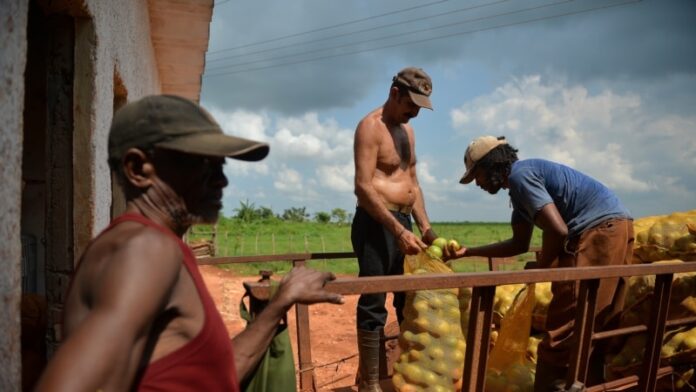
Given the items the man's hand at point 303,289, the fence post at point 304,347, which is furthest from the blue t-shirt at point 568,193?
the man's hand at point 303,289

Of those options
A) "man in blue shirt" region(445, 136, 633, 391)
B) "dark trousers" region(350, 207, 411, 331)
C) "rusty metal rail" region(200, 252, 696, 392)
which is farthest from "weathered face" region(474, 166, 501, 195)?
"rusty metal rail" region(200, 252, 696, 392)

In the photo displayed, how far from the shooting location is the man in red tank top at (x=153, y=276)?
1011mm

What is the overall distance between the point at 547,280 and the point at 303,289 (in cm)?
124

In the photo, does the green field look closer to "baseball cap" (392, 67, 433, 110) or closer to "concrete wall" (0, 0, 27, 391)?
"baseball cap" (392, 67, 433, 110)

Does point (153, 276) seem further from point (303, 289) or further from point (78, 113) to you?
point (78, 113)

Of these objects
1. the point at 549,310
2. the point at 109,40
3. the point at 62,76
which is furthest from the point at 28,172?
the point at 549,310

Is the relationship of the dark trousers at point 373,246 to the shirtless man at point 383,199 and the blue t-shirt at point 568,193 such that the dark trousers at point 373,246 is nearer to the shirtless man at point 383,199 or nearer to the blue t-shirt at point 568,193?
the shirtless man at point 383,199

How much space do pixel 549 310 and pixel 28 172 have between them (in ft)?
12.5

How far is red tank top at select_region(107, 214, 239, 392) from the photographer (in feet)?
3.87

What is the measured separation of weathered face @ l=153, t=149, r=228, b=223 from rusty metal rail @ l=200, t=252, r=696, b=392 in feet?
1.56

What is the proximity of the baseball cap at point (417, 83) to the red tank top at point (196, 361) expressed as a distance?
9.17 feet

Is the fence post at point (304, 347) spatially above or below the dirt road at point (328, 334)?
above

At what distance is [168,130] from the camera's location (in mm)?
1242

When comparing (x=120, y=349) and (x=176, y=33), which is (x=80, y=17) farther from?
(x=176, y=33)
